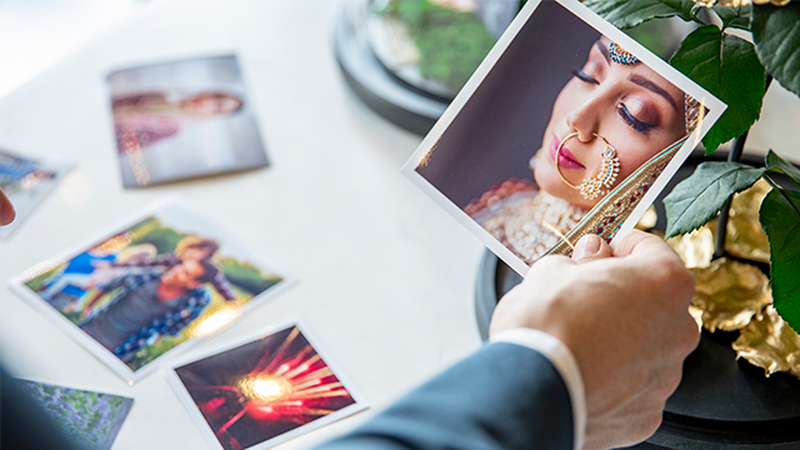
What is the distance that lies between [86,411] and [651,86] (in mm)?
781

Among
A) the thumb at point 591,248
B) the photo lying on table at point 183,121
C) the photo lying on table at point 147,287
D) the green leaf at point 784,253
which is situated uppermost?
the photo lying on table at point 183,121

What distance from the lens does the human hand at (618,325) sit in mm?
513

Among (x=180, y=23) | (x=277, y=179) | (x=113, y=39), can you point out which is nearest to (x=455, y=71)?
(x=277, y=179)

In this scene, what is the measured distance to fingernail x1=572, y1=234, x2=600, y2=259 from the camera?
25.1 inches

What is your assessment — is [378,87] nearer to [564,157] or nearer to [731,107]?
[564,157]

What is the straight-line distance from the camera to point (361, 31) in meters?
1.50

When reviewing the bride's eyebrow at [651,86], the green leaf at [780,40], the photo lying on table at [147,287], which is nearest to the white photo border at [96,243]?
the photo lying on table at [147,287]

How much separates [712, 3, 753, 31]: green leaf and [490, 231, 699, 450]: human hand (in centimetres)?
23

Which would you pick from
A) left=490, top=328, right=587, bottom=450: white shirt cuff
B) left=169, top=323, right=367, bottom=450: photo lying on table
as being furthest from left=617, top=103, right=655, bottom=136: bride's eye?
left=169, top=323, right=367, bottom=450: photo lying on table

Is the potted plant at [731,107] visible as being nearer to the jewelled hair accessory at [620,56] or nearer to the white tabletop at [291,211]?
the jewelled hair accessory at [620,56]

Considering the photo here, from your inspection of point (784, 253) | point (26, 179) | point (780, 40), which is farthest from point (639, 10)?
point (26, 179)

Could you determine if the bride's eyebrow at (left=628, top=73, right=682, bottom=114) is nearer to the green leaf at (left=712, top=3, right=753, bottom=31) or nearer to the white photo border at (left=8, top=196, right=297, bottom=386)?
the green leaf at (left=712, top=3, right=753, bottom=31)

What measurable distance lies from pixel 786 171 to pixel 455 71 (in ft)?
2.77

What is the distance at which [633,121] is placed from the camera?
25.6 inches
